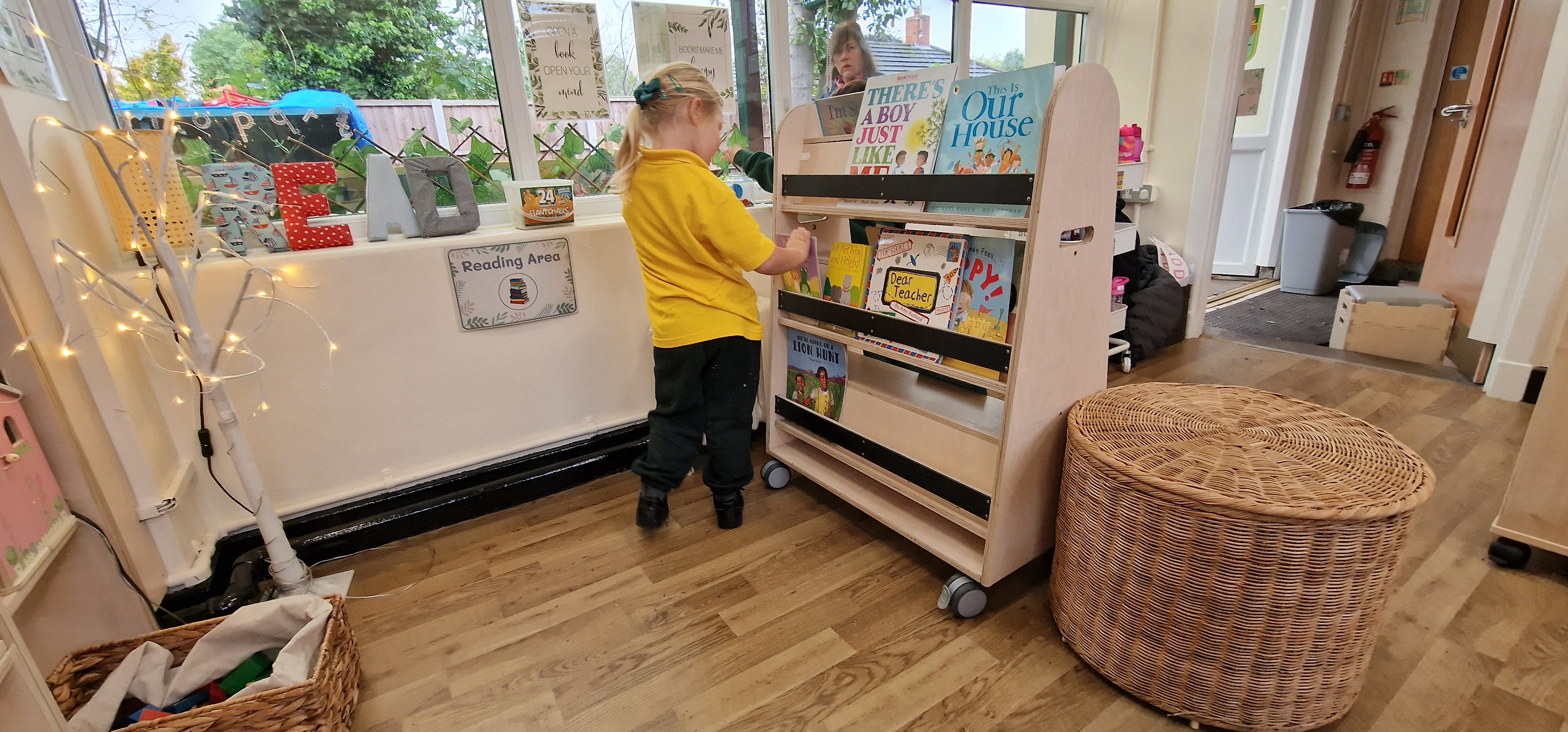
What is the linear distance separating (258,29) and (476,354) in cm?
94

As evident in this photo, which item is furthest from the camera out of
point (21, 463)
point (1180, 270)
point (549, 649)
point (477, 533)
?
point (1180, 270)

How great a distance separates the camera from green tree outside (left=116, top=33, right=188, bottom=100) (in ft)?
5.14

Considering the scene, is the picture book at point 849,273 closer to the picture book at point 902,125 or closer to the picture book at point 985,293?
the picture book at point 902,125

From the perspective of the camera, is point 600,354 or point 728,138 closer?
point 600,354

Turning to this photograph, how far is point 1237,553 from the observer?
1.08 metres

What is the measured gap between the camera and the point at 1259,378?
283 centimetres

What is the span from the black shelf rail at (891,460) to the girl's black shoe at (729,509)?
0.29 metres

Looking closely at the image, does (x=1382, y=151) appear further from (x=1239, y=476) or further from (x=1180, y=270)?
(x=1239, y=476)

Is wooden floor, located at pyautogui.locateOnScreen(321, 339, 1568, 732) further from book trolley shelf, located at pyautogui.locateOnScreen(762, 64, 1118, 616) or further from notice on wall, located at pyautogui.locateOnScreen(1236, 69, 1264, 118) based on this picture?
notice on wall, located at pyautogui.locateOnScreen(1236, 69, 1264, 118)

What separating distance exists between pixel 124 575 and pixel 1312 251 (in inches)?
215

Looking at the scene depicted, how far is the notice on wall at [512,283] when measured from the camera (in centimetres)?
184

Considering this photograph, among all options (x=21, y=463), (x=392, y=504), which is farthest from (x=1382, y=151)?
(x=21, y=463)

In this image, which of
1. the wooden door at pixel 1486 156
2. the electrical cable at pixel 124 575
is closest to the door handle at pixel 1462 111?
the wooden door at pixel 1486 156

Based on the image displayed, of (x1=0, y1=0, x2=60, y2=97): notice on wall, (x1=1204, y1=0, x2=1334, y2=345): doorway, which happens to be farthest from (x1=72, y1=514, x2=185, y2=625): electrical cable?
(x1=1204, y1=0, x2=1334, y2=345): doorway
